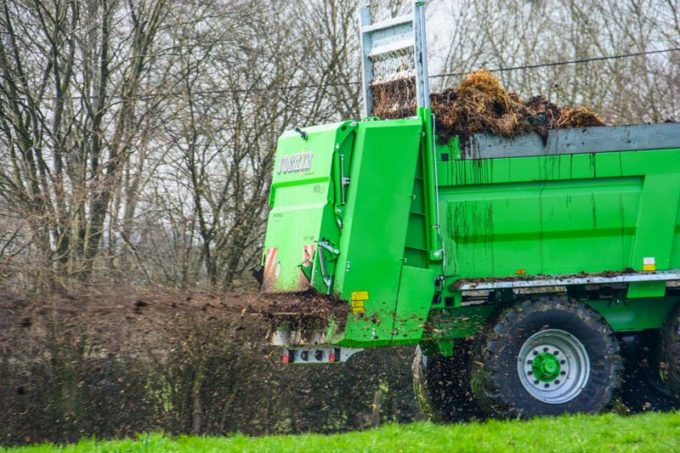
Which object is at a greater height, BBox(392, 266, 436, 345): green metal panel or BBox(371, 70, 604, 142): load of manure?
BBox(371, 70, 604, 142): load of manure

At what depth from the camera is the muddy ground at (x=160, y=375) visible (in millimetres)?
11203

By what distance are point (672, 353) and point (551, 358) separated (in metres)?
1.19

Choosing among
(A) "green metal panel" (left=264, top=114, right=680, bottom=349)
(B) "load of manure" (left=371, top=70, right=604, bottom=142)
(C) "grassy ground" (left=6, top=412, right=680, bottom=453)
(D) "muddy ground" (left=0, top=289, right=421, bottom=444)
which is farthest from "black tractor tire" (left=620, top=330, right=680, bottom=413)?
(D) "muddy ground" (left=0, top=289, right=421, bottom=444)

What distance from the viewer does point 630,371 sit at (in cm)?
1094

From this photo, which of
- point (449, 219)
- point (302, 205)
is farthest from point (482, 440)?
point (302, 205)

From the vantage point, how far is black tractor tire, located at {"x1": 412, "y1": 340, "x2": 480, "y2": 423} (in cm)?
1055

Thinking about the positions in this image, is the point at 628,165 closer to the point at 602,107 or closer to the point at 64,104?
the point at 64,104

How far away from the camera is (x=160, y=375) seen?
12.8 metres

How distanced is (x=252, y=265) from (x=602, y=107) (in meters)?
9.65

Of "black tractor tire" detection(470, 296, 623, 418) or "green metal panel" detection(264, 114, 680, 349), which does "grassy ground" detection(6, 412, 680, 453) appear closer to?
"black tractor tire" detection(470, 296, 623, 418)

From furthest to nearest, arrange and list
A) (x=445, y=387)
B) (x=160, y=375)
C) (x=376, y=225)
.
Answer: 1. (x=160, y=375)
2. (x=445, y=387)
3. (x=376, y=225)

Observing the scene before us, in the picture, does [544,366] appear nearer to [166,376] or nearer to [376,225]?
[376,225]

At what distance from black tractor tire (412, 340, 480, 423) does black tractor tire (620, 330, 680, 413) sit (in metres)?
1.64

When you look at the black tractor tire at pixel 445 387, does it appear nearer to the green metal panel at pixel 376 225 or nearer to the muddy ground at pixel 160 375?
the green metal panel at pixel 376 225
